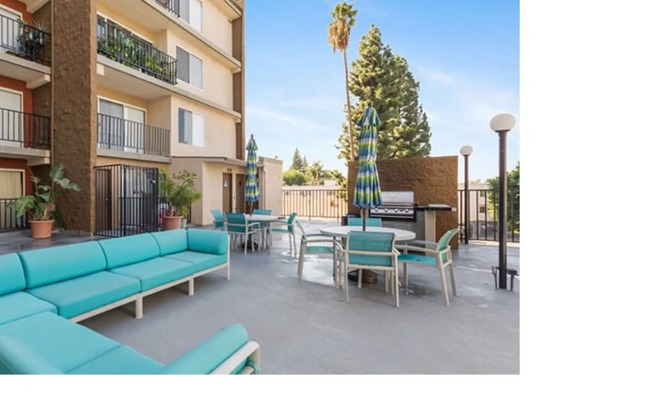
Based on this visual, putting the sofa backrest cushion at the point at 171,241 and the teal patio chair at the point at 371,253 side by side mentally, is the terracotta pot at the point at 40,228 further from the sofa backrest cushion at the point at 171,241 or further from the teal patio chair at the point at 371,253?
the teal patio chair at the point at 371,253

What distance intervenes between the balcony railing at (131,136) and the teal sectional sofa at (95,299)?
6.43 metres

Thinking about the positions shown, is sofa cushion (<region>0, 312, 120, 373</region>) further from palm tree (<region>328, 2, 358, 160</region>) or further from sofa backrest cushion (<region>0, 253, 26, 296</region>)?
palm tree (<region>328, 2, 358, 160</region>)

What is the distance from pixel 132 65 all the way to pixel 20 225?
536 cm

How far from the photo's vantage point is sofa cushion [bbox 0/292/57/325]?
2.05 metres

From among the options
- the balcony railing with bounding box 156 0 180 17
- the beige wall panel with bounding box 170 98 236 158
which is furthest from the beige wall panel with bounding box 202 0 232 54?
the beige wall panel with bounding box 170 98 236 158

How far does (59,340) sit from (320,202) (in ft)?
40.1

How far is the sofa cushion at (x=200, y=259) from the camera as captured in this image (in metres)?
3.66

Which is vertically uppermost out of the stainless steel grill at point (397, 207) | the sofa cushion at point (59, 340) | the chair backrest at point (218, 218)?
the stainless steel grill at point (397, 207)

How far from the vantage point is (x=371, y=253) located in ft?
11.1

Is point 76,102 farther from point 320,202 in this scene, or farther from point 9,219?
point 320,202

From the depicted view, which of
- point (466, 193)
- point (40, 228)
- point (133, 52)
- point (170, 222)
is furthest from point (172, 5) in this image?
point (466, 193)

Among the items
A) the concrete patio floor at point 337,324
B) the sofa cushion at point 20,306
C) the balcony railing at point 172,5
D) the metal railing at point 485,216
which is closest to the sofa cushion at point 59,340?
the sofa cushion at point 20,306
